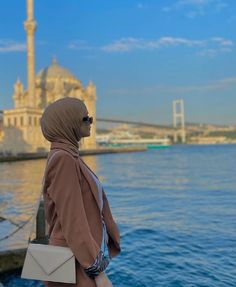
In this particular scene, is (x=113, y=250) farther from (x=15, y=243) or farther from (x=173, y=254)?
→ (x=173, y=254)

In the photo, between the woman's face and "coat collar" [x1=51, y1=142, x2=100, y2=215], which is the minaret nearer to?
the woman's face

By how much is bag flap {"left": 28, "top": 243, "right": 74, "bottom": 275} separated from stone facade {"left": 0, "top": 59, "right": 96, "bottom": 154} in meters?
58.5

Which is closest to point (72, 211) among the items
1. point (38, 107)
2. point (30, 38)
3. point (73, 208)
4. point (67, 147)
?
point (73, 208)

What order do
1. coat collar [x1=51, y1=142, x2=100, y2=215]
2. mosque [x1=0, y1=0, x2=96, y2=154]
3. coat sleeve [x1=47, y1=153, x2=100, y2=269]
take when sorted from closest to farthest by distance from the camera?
1. coat sleeve [x1=47, y1=153, x2=100, y2=269]
2. coat collar [x1=51, y1=142, x2=100, y2=215]
3. mosque [x1=0, y1=0, x2=96, y2=154]

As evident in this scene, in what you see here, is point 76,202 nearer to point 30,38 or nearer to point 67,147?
point 67,147

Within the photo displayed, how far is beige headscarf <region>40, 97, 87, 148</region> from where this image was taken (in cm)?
178

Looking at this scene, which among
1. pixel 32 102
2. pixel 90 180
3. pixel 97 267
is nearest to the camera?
pixel 97 267

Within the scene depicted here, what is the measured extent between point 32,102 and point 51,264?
66629 mm

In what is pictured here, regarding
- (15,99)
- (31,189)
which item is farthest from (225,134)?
(31,189)

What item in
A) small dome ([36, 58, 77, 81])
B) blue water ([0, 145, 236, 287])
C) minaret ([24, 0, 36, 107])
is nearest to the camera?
blue water ([0, 145, 236, 287])

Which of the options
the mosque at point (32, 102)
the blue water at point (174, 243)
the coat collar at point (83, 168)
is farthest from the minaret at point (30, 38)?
the coat collar at point (83, 168)

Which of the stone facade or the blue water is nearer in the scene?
the blue water

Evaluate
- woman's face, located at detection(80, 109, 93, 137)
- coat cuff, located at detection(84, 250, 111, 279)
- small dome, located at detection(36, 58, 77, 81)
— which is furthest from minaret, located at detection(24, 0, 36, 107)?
coat cuff, located at detection(84, 250, 111, 279)

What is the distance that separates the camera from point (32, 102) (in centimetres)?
6644
